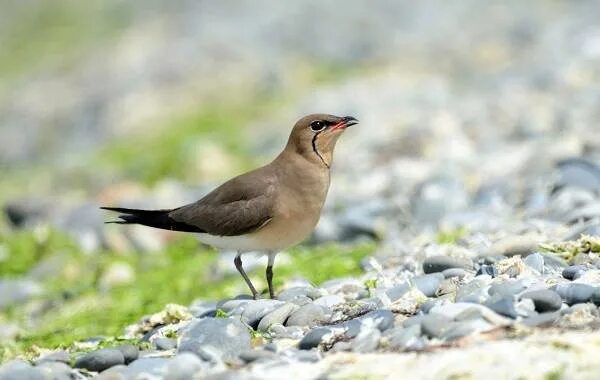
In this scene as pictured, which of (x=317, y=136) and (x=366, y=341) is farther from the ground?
(x=317, y=136)

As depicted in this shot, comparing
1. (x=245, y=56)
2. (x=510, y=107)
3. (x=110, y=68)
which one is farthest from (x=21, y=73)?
(x=510, y=107)

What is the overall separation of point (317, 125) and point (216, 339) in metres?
2.37

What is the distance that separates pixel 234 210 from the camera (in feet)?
24.6

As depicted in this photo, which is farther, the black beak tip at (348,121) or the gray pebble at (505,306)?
the black beak tip at (348,121)

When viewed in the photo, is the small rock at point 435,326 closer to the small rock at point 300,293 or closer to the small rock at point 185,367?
the small rock at point 185,367

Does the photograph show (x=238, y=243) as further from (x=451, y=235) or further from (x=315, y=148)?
(x=451, y=235)

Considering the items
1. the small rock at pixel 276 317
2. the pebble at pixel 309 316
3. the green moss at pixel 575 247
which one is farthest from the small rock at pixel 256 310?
the green moss at pixel 575 247

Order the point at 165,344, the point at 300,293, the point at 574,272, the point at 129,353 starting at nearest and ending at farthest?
the point at 129,353 < the point at 165,344 < the point at 574,272 < the point at 300,293

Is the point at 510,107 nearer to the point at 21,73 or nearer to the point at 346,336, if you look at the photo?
the point at 346,336

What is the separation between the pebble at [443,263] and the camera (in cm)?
679

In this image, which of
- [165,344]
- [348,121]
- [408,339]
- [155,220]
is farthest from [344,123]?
[408,339]

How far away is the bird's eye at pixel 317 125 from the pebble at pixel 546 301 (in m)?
2.52

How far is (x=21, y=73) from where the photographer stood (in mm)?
29047

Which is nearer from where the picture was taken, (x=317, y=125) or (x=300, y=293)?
(x=300, y=293)
